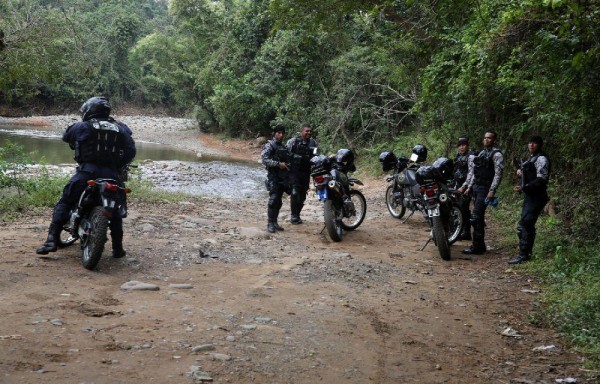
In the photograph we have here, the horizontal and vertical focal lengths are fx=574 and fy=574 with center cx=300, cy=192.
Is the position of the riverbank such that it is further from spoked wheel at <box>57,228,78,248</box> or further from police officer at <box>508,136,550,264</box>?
police officer at <box>508,136,550,264</box>

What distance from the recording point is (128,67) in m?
56.1

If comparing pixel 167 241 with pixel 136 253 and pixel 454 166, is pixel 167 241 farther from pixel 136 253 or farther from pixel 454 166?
pixel 454 166

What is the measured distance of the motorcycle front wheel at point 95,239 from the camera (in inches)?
222

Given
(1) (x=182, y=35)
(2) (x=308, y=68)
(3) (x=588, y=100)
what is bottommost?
(3) (x=588, y=100)

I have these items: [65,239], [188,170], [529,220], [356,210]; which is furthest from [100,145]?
[188,170]

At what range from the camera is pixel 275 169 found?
8.91 m

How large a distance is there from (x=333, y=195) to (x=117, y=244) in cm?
321

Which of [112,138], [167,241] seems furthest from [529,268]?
[112,138]

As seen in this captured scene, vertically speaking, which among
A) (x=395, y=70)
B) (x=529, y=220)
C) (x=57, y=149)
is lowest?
(x=57, y=149)

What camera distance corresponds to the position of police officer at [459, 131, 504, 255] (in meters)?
7.59

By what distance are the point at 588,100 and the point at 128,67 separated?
54.9m

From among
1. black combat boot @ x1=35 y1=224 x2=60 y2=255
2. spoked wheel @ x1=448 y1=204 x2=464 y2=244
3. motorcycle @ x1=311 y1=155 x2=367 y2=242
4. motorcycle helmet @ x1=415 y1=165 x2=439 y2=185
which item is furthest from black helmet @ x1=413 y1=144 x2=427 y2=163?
black combat boot @ x1=35 y1=224 x2=60 y2=255

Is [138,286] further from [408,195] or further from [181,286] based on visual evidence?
[408,195]

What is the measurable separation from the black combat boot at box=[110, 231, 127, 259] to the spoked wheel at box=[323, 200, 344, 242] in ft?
9.50
